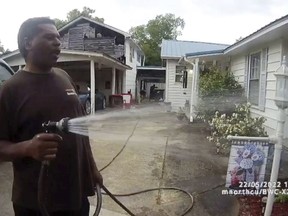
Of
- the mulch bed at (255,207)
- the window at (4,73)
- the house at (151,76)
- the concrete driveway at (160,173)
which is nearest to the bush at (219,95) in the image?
the concrete driveway at (160,173)

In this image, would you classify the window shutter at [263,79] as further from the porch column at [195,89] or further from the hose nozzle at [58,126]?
the hose nozzle at [58,126]

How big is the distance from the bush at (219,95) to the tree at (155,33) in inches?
1391

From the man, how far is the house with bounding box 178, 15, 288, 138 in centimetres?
417

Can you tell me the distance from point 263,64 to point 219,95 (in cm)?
168

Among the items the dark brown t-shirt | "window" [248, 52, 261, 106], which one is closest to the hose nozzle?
the dark brown t-shirt

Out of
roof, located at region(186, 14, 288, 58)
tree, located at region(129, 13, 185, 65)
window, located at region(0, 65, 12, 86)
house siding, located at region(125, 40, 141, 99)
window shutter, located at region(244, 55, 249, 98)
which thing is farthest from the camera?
tree, located at region(129, 13, 185, 65)

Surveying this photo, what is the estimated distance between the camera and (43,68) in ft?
6.00

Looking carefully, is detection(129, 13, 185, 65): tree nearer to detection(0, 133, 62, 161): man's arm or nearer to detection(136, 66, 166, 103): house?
detection(136, 66, 166, 103): house

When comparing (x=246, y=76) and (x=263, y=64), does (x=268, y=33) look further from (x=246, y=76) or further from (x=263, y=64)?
(x=246, y=76)

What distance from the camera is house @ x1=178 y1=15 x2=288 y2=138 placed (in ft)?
19.5

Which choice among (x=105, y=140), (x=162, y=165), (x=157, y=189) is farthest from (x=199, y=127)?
(x=157, y=189)

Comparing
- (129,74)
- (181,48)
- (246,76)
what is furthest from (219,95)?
(129,74)

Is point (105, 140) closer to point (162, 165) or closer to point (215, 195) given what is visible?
point (162, 165)

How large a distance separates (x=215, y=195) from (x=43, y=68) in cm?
293
